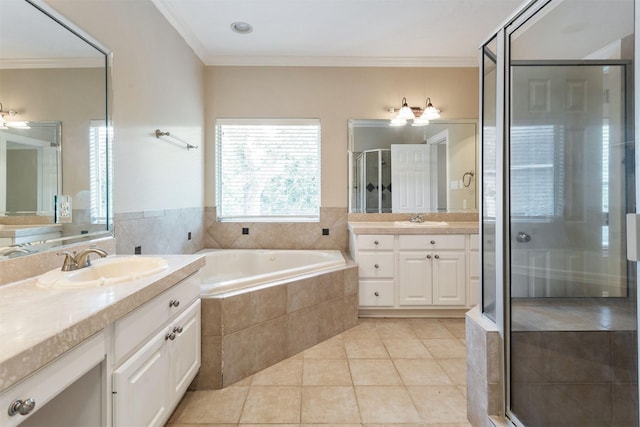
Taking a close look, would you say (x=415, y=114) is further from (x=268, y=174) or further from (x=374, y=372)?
(x=374, y=372)

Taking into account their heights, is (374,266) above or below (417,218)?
below

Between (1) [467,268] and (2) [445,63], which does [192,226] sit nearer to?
(1) [467,268]

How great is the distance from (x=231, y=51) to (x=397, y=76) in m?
1.81

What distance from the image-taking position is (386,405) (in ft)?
5.60

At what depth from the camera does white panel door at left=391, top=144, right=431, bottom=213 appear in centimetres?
339

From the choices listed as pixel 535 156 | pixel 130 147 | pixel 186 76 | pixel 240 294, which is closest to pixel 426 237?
pixel 535 156

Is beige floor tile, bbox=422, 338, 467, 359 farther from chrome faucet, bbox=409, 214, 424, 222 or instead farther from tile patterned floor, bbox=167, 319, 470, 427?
chrome faucet, bbox=409, 214, 424, 222

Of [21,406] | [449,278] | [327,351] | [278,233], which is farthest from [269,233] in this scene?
[21,406]

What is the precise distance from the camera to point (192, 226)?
118 inches

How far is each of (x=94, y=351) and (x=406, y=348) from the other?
2100mm

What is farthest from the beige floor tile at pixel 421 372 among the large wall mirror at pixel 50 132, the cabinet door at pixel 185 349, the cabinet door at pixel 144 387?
the large wall mirror at pixel 50 132

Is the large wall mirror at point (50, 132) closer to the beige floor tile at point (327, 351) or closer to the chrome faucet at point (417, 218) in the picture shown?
the beige floor tile at point (327, 351)

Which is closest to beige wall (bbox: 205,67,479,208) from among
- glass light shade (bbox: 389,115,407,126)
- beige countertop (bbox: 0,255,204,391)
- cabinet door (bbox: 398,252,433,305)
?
glass light shade (bbox: 389,115,407,126)

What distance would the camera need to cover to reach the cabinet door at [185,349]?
1423mm
